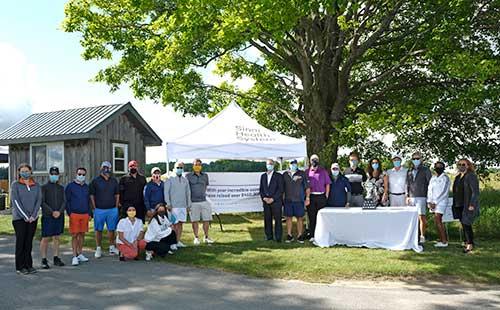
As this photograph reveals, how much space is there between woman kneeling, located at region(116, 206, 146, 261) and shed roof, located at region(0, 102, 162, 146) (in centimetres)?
998

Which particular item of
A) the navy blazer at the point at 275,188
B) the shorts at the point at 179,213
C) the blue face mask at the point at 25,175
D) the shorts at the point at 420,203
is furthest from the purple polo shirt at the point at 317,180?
the blue face mask at the point at 25,175

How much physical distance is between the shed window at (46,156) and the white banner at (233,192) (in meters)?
9.30

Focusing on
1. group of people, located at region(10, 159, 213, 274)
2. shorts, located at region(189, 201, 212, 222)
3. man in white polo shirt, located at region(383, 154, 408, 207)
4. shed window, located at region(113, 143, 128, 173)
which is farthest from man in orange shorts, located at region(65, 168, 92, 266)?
shed window, located at region(113, 143, 128, 173)

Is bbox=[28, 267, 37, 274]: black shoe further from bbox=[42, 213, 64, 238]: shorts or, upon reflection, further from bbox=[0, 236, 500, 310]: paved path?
bbox=[42, 213, 64, 238]: shorts

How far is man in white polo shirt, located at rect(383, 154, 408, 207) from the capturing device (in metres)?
11.7

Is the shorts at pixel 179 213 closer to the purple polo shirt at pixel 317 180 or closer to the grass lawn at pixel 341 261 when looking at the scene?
the grass lawn at pixel 341 261

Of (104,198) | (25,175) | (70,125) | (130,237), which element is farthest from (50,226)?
(70,125)

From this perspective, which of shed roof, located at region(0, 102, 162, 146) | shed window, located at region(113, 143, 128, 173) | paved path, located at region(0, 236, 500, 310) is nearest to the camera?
paved path, located at region(0, 236, 500, 310)

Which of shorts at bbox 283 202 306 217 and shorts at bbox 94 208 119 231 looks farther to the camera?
shorts at bbox 283 202 306 217

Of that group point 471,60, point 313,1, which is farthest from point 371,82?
point 313,1

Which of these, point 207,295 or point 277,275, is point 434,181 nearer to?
Result: point 277,275

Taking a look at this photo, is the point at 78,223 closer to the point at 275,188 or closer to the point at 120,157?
the point at 275,188

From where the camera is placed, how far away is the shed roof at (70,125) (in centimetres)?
1986

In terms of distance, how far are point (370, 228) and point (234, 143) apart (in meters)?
4.27
